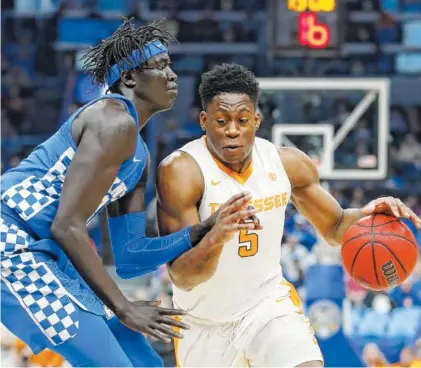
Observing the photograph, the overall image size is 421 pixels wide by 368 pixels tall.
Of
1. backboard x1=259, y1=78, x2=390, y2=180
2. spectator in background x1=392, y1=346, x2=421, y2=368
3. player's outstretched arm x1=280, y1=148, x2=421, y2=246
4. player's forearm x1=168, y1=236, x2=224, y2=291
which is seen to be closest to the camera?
player's forearm x1=168, y1=236, x2=224, y2=291

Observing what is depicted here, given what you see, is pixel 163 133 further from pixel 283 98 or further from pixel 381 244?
pixel 381 244

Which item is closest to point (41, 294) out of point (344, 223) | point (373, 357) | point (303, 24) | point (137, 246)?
point (137, 246)

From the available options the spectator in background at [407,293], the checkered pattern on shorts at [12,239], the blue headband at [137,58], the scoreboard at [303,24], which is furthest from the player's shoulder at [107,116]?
the spectator in background at [407,293]

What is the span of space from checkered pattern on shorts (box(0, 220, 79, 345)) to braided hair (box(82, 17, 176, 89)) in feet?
3.24

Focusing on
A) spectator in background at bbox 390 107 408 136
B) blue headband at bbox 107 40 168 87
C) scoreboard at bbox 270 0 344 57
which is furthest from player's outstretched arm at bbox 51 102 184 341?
spectator in background at bbox 390 107 408 136

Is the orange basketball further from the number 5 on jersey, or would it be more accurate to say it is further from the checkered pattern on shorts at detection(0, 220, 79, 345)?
the checkered pattern on shorts at detection(0, 220, 79, 345)

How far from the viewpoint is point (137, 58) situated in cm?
410

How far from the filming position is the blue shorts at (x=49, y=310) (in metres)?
3.59

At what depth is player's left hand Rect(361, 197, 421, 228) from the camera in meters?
4.38

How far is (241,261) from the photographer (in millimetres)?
4379

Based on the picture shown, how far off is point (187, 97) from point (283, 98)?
3.99 meters

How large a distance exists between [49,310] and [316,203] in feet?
5.42

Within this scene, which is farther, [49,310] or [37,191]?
[37,191]

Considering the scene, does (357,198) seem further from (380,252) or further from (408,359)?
(380,252)
